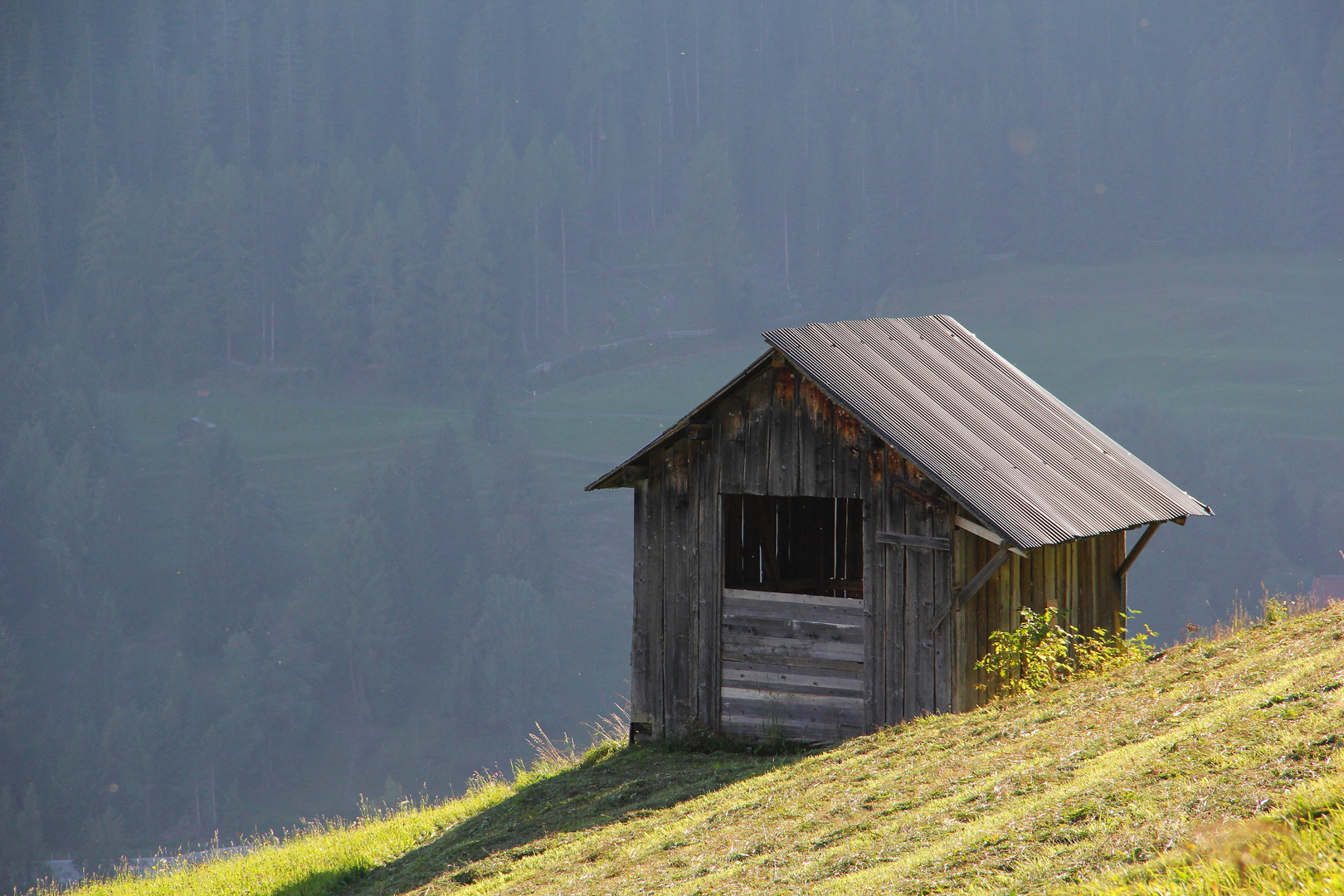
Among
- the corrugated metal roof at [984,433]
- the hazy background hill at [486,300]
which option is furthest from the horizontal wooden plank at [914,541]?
the hazy background hill at [486,300]

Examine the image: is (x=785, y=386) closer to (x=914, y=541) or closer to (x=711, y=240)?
(x=914, y=541)

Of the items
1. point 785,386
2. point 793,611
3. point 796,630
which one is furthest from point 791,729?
point 785,386

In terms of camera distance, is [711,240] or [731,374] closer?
[731,374]

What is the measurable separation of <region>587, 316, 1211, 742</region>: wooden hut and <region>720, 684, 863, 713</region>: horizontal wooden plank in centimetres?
2

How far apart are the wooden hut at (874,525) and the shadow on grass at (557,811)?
2.97 feet

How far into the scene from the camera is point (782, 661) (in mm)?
11867

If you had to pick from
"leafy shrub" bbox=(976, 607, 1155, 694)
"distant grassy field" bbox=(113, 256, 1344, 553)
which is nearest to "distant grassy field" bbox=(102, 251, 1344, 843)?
"distant grassy field" bbox=(113, 256, 1344, 553)

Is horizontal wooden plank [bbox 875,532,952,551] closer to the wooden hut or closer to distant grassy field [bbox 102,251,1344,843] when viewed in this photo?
the wooden hut

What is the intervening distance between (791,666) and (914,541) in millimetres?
1970

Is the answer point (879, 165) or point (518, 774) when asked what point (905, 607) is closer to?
point (518, 774)

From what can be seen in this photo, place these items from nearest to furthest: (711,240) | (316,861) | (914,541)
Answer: (914,541) < (316,861) < (711,240)

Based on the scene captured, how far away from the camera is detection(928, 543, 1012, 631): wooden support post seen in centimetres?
1002

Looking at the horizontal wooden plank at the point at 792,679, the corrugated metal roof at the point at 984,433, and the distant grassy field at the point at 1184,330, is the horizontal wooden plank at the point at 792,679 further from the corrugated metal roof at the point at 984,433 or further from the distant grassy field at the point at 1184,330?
the distant grassy field at the point at 1184,330

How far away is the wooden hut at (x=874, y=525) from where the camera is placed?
10.7 metres
